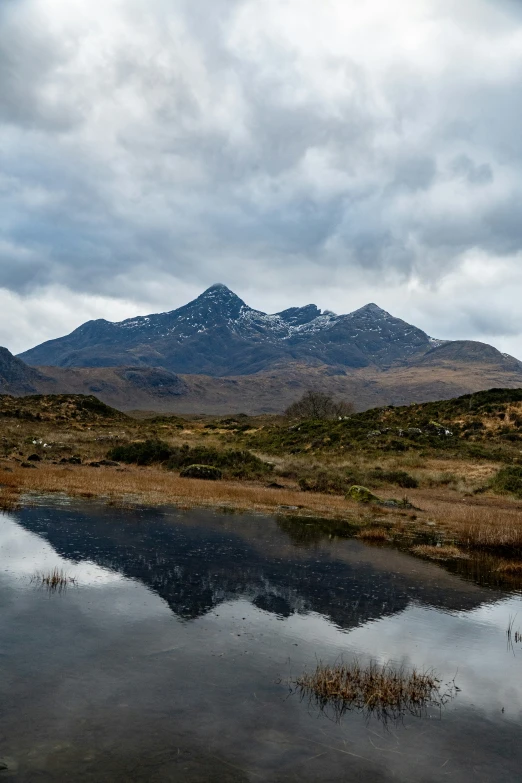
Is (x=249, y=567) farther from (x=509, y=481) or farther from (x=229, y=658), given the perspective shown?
(x=509, y=481)

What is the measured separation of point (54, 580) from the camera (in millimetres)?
15258

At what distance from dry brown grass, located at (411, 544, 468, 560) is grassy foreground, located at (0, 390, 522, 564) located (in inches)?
2.0

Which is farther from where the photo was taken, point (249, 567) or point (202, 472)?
point (202, 472)

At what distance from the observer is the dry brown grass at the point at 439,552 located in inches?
902

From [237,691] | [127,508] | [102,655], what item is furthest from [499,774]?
[127,508]

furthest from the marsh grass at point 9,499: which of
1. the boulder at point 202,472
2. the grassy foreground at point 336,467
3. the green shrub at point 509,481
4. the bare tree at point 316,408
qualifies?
the bare tree at point 316,408

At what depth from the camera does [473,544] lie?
25938mm

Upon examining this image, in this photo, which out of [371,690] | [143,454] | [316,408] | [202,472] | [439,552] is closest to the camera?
[371,690]

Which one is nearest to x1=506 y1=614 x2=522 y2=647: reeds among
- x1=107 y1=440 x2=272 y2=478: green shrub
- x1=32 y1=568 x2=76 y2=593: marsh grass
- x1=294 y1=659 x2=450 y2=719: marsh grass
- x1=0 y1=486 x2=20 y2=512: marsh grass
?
x1=294 y1=659 x2=450 y2=719: marsh grass

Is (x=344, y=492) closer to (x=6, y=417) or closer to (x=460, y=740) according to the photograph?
(x=460, y=740)

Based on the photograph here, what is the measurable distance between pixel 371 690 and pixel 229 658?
292 cm

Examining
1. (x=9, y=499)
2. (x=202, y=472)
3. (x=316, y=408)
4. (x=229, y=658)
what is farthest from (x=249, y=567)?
(x=316, y=408)

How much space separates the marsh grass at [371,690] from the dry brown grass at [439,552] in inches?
487

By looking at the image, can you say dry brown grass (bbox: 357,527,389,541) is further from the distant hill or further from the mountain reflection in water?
the distant hill
